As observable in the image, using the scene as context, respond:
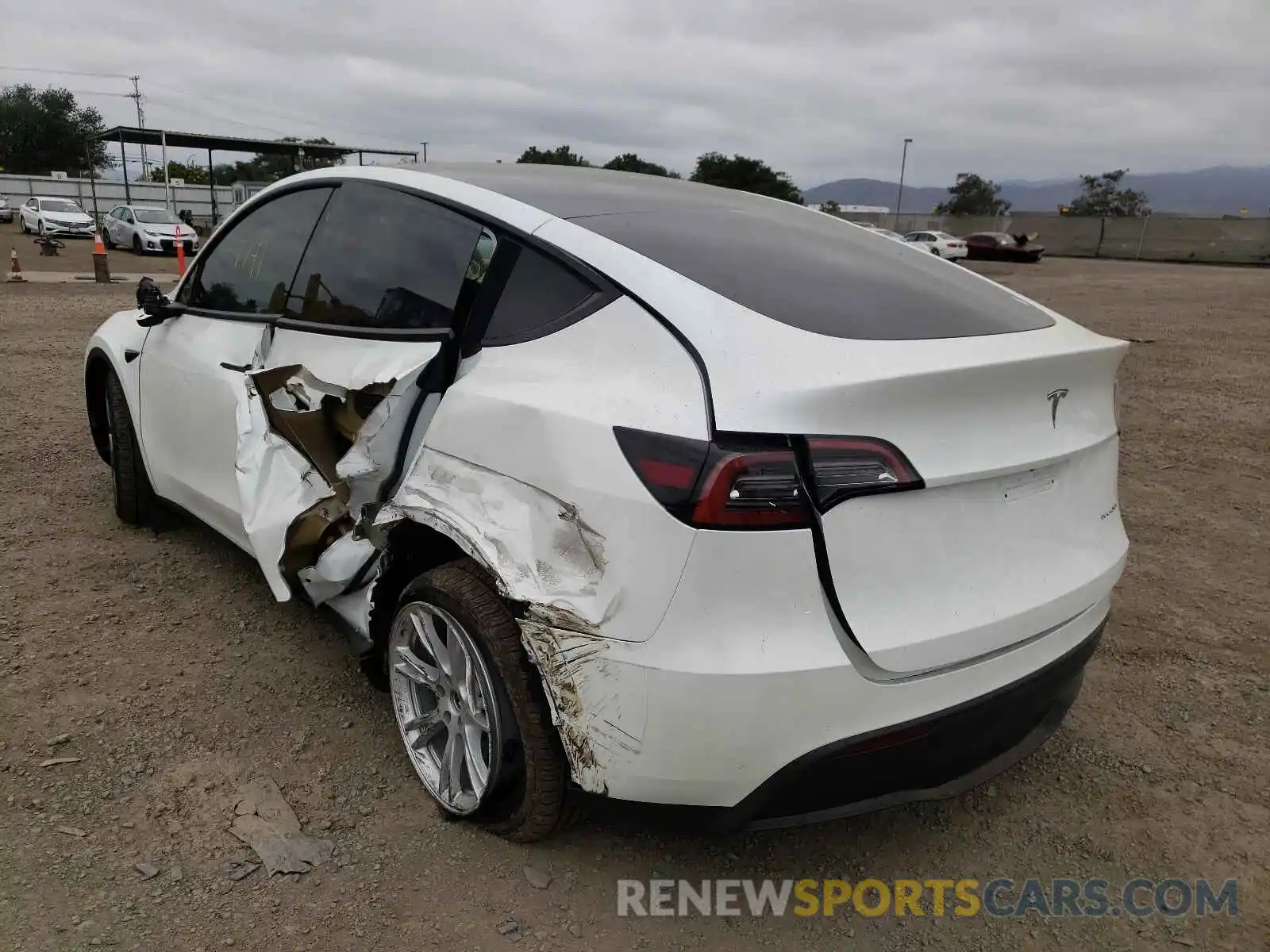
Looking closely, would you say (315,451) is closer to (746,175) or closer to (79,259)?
(79,259)

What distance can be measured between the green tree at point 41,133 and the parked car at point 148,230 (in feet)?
162

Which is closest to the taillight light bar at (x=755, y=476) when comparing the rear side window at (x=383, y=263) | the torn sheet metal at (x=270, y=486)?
the rear side window at (x=383, y=263)

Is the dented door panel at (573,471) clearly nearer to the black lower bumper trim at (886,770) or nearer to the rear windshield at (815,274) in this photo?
the rear windshield at (815,274)

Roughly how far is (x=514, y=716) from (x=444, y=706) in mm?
396

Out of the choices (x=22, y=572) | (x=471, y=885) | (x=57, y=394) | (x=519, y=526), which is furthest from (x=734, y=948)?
(x=57, y=394)

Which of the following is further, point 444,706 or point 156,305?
point 156,305

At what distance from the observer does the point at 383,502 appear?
236 centimetres

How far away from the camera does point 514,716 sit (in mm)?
2041

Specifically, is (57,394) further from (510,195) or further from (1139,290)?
(1139,290)

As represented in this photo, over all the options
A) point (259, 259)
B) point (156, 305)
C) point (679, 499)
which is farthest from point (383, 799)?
point (156, 305)

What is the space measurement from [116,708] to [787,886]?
2.13m

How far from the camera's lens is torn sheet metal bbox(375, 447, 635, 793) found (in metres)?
1.80

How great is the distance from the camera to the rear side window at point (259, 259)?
3.02 metres

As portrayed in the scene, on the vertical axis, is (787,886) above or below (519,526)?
below
